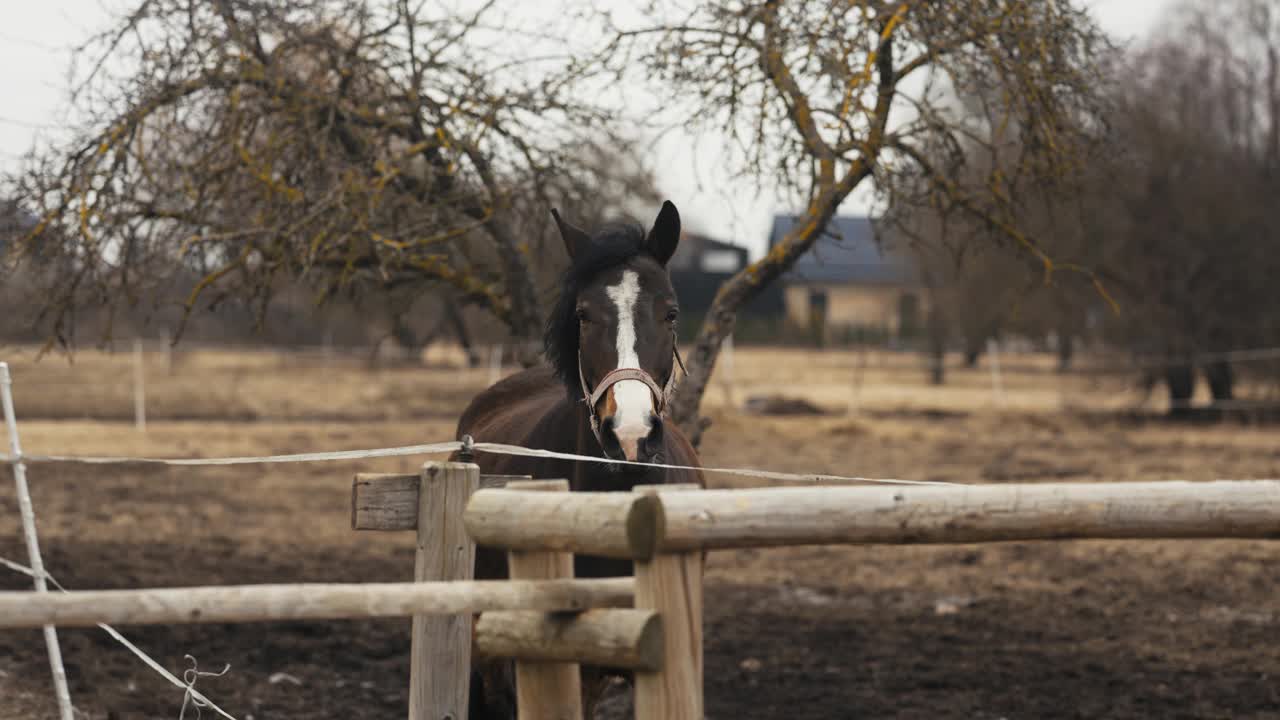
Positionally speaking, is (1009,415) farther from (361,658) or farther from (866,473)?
(361,658)

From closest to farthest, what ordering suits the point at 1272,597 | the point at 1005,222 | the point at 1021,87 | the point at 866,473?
1. the point at 1021,87
2. the point at 1005,222
3. the point at 1272,597
4. the point at 866,473


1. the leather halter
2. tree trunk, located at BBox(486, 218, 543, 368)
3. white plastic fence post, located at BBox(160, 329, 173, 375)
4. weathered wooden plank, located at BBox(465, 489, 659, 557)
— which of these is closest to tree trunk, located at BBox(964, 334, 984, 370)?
white plastic fence post, located at BBox(160, 329, 173, 375)

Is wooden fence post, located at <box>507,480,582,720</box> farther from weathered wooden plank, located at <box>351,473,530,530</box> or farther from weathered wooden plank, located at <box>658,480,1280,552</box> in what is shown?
weathered wooden plank, located at <box>351,473,530,530</box>

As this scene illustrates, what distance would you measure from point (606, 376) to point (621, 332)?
15 cm

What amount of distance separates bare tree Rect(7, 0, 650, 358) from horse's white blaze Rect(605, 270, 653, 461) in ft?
9.13

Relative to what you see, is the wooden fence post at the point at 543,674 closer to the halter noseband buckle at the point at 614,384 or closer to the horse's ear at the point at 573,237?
the halter noseband buckle at the point at 614,384

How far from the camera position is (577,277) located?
13.5 ft

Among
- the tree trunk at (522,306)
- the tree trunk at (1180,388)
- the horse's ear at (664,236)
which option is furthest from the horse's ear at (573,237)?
the tree trunk at (1180,388)

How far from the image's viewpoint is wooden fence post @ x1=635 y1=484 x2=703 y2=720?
234 cm

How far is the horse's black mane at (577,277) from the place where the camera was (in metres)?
4.08

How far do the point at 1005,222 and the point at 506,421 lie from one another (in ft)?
11.2

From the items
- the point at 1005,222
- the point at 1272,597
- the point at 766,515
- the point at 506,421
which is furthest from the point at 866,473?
the point at 766,515

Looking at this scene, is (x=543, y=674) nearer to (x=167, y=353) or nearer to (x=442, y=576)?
(x=442, y=576)

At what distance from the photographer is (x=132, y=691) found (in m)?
5.88
